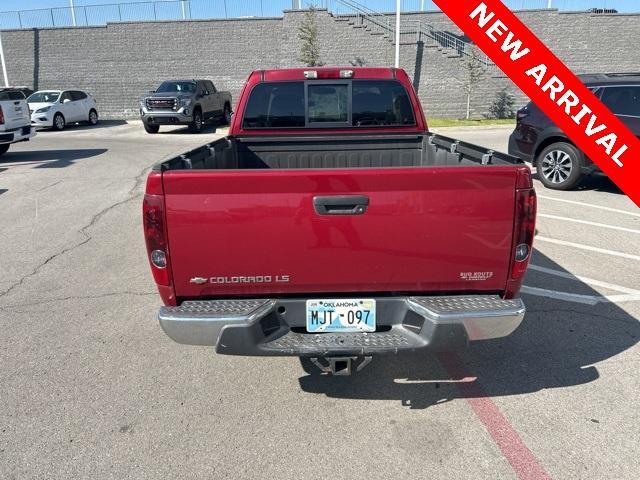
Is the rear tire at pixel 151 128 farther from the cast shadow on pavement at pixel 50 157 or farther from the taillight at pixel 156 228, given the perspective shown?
the taillight at pixel 156 228

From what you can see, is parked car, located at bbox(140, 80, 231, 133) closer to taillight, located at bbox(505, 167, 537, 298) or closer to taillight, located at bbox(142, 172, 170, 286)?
taillight, located at bbox(142, 172, 170, 286)

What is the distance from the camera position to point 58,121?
2081cm

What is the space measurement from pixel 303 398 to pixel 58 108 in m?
21.5

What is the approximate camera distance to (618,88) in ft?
27.6

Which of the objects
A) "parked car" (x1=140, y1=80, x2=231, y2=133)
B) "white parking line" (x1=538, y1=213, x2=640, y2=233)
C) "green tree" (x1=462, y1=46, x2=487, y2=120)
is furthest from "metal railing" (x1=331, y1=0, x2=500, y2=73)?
"white parking line" (x1=538, y1=213, x2=640, y2=233)

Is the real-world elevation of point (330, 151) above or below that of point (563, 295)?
above

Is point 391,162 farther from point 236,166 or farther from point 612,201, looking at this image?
point 612,201

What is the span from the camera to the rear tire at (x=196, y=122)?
19.4 metres

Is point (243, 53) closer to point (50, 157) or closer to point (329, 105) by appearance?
point (50, 157)

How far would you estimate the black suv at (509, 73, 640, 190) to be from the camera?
8.24 meters

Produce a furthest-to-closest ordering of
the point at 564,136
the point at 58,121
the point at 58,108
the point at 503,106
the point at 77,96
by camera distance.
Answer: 1. the point at 503,106
2. the point at 77,96
3. the point at 58,121
4. the point at 58,108
5. the point at 564,136

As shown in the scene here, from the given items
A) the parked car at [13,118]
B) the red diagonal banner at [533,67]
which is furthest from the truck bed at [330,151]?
the parked car at [13,118]

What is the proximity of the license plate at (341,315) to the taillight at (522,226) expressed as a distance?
81 cm

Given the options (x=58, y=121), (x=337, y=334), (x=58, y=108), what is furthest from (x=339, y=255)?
(x=58, y=121)
